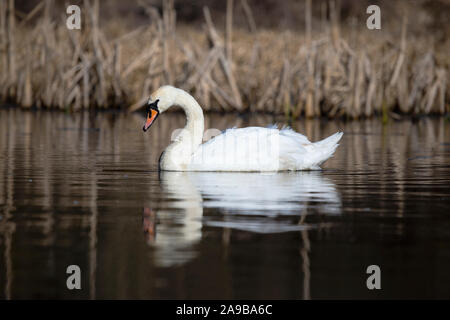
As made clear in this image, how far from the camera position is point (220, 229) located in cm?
720

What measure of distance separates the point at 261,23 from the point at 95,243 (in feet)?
154

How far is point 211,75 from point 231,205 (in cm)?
1947

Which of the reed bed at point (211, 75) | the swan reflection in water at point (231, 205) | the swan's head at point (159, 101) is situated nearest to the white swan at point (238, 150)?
the swan's head at point (159, 101)

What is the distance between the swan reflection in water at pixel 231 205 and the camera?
271 inches

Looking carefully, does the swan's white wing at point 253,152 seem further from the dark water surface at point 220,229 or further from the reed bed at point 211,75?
the reed bed at point 211,75

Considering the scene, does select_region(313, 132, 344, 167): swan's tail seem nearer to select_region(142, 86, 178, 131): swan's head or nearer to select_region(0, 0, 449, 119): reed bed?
select_region(142, 86, 178, 131): swan's head

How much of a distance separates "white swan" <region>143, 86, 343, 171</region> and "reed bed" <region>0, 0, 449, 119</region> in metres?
12.8

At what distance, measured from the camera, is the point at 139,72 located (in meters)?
31.5

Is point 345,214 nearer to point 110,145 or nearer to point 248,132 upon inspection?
point 248,132

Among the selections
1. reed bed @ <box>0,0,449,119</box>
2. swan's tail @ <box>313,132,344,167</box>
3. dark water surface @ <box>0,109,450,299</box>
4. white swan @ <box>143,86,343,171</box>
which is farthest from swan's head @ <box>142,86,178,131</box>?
reed bed @ <box>0,0,449,119</box>

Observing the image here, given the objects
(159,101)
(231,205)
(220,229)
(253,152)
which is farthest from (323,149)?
(220,229)

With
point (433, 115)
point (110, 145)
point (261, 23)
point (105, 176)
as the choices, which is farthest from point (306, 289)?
point (261, 23)

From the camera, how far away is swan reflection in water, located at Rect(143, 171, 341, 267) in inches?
271
